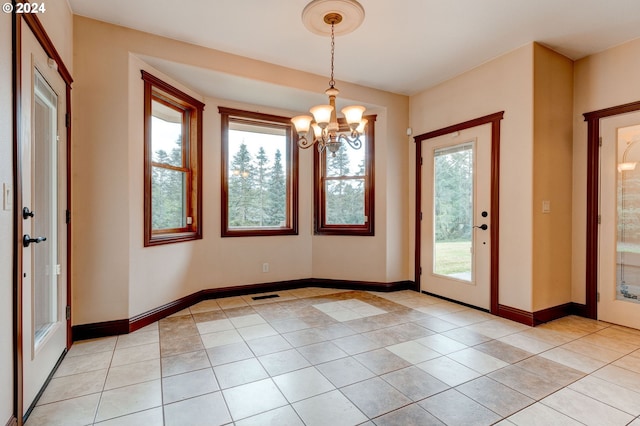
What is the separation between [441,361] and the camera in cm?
252

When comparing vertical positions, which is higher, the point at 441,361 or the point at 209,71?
the point at 209,71

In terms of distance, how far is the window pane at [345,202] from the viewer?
4.82 m

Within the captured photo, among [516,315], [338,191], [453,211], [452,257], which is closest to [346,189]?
[338,191]

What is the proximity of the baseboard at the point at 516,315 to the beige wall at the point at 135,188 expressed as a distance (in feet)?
4.84

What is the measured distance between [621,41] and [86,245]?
5.46m

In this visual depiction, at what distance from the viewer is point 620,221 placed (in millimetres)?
3348

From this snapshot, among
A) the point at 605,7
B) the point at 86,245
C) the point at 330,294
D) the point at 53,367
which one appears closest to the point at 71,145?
the point at 86,245

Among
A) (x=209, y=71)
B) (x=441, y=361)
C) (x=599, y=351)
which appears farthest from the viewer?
(x=209, y=71)

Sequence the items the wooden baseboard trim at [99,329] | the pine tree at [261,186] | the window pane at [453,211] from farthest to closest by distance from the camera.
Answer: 1. the pine tree at [261,186]
2. the window pane at [453,211]
3. the wooden baseboard trim at [99,329]

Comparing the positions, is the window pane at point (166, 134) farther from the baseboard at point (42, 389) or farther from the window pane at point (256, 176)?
the baseboard at point (42, 389)

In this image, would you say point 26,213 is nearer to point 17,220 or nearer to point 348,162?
point 17,220

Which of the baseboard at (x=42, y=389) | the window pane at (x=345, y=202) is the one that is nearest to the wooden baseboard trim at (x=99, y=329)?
the baseboard at (x=42, y=389)

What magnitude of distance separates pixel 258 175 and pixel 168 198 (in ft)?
4.22

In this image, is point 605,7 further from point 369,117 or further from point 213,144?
point 213,144
